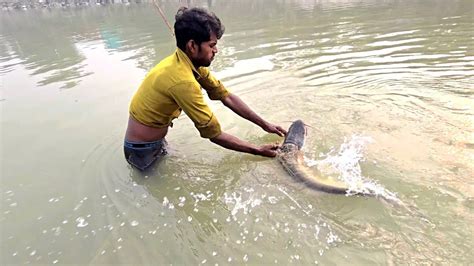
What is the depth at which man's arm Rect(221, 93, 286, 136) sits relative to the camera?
3.57 m

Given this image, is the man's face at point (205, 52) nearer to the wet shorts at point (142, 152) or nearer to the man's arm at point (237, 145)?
the man's arm at point (237, 145)

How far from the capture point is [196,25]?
238 centimetres

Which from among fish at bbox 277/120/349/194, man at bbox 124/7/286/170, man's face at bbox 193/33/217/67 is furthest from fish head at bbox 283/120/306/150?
man's face at bbox 193/33/217/67

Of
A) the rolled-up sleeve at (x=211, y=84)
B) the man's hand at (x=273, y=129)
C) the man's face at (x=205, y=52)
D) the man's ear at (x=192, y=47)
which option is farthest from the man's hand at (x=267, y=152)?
the man's ear at (x=192, y=47)

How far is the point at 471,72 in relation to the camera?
5195mm

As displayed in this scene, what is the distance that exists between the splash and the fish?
0.09 meters

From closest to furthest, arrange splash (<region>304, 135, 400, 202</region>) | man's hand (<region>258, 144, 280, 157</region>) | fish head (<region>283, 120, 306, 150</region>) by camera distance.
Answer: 1. splash (<region>304, 135, 400, 202</region>)
2. man's hand (<region>258, 144, 280, 157</region>)
3. fish head (<region>283, 120, 306, 150</region>)

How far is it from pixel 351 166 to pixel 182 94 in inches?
67.4

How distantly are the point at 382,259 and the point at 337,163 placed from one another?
1220 millimetres

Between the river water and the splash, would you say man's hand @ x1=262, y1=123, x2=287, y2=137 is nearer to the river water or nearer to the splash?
the river water

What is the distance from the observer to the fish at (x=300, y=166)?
114 inches

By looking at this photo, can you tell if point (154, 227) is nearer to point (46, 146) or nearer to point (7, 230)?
point (7, 230)

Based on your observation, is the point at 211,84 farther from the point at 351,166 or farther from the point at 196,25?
the point at 351,166

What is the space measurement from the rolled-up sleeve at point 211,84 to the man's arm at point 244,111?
0.29 ft
